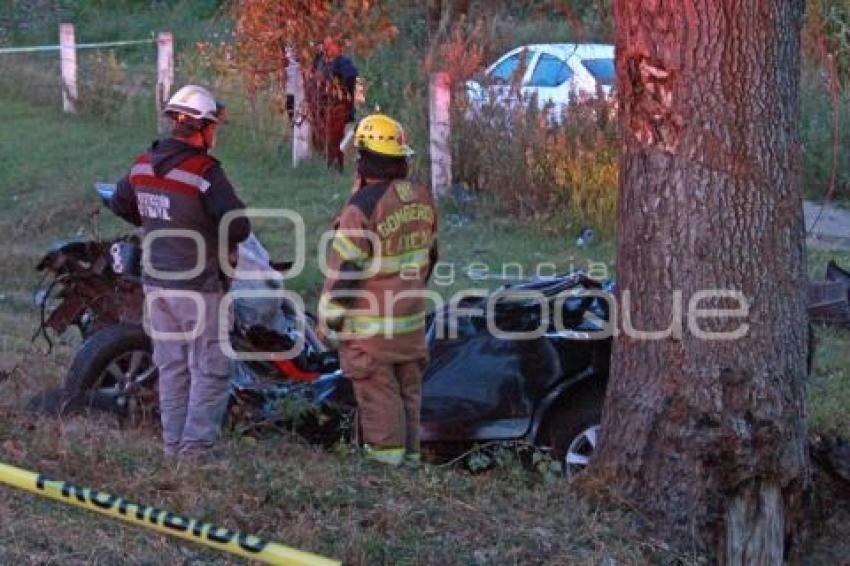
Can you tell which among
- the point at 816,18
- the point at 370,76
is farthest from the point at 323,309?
the point at 370,76

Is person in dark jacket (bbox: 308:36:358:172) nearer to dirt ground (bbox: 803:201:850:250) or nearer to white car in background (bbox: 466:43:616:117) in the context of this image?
white car in background (bbox: 466:43:616:117)

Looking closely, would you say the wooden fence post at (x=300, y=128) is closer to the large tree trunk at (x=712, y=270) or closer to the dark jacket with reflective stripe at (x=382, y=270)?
the dark jacket with reflective stripe at (x=382, y=270)

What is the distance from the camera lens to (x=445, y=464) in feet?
22.7

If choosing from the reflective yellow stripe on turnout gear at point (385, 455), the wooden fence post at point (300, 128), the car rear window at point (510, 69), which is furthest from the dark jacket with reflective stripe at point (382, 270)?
the wooden fence post at point (300, 128)

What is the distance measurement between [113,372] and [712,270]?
124 inches

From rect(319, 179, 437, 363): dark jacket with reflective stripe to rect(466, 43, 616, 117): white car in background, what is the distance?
7171 mm

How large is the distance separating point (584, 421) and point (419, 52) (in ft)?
40.1

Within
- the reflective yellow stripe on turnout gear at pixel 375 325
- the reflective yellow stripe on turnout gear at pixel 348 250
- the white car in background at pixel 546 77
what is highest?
the white car in background at pixel 546 77

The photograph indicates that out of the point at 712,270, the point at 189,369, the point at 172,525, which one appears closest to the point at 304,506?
the point at 172,525

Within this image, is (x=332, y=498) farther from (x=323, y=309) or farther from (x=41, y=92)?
(x=41, y=92)

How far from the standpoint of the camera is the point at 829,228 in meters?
14.4

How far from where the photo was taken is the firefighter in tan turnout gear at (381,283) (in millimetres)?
6555

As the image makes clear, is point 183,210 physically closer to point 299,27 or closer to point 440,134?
point 299,27

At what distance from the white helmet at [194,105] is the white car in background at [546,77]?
7.27m
